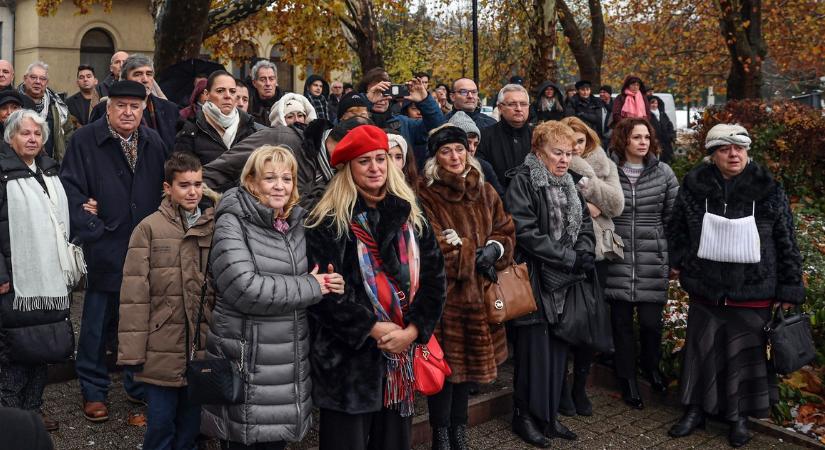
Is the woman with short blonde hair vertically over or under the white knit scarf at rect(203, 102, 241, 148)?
under

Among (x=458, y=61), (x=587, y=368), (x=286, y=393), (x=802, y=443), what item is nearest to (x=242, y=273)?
(x=286, y=393)

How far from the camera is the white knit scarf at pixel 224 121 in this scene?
548 cm

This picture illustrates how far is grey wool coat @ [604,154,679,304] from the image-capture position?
6.08 meters

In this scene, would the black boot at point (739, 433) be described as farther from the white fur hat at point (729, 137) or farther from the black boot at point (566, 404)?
the white fur hat at point (729, 137)

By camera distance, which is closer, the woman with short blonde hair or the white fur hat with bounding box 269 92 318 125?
the woman with short blonde hair

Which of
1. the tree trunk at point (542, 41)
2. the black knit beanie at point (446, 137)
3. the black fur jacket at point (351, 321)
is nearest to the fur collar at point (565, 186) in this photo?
the black knit beanie at point (446, 137)

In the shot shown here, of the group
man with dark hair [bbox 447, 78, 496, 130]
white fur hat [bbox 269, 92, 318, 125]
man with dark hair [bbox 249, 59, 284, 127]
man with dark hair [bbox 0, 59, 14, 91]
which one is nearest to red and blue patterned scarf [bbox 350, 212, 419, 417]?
white fur hat [bbox 269, 92, 318, 125]

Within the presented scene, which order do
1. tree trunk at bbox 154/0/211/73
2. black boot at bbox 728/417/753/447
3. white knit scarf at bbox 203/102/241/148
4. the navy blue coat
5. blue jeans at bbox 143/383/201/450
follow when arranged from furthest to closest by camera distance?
tree trunk at bbox 154/0/211/73, black boot at bbox 728/417/753/447, white knit scarf at bbox 203/102/241/148, the navy blue coat, blue jeans at bbox 143/383/201/450

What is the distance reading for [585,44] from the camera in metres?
21.4

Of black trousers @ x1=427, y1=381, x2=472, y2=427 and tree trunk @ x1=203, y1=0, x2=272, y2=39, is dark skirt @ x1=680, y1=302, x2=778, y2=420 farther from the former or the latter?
tree trunk @ x1=203, y1=0, x2=272, y2=39

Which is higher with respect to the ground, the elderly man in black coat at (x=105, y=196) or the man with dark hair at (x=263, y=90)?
the man with dark hair at (x=263, y=90)

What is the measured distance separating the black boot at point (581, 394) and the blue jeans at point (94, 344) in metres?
3.15

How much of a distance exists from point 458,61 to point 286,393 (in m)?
27.8

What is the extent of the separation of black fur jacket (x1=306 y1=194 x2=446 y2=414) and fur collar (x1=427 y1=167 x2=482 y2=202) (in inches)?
37.2
